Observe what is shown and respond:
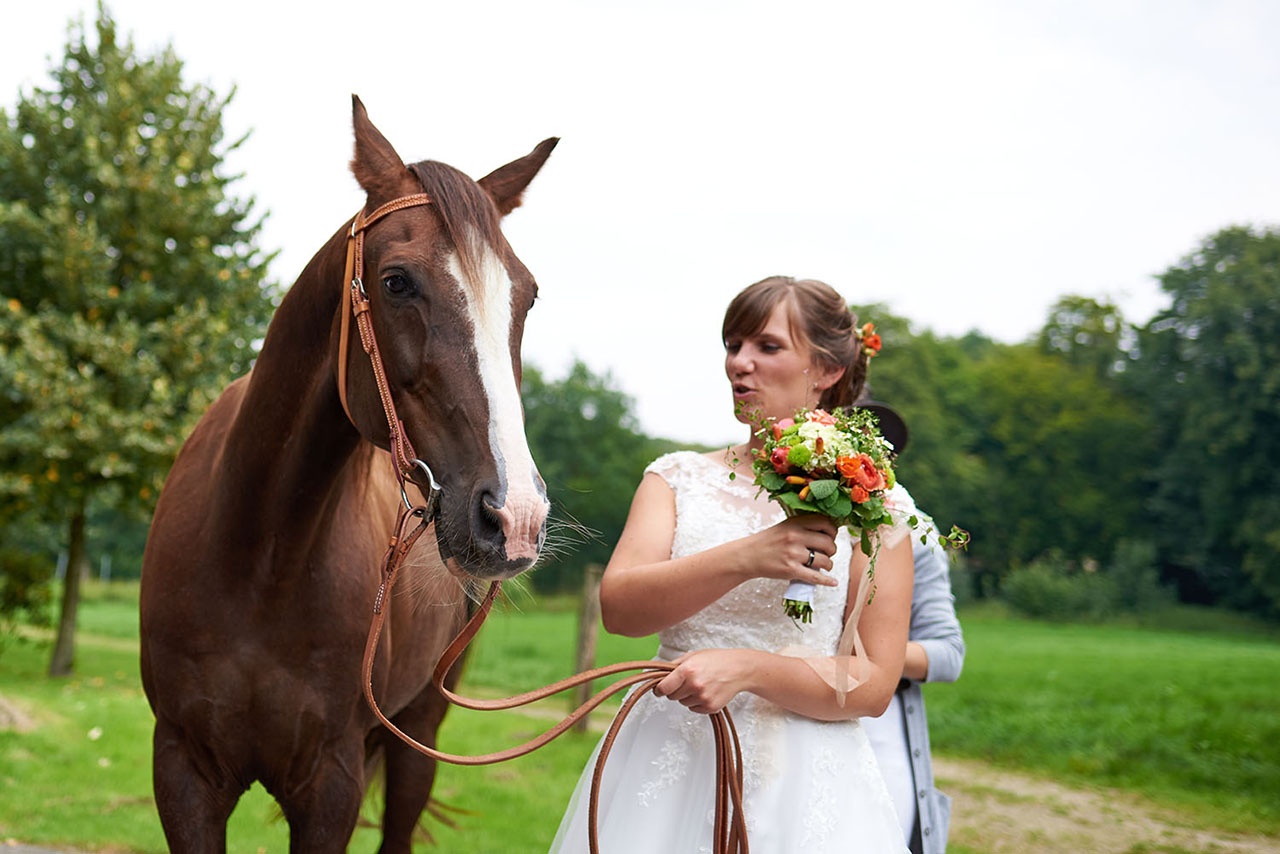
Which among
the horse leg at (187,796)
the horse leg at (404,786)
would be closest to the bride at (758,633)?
the horse leg at (187,796)

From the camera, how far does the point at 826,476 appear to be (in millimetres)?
2244

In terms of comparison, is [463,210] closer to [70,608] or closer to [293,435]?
[293,435]

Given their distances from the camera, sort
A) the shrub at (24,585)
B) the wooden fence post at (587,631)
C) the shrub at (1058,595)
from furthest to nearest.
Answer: the shrub at (1058,595) < the shrub at (24,585) < the wooden fence post at (587,631)

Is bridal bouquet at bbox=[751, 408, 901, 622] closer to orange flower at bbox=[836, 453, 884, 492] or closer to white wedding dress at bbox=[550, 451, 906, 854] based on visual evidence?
orange flower at bbox=[836, 453, 884, 492]

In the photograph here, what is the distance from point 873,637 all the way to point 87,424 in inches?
425

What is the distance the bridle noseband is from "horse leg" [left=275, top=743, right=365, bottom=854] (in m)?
0.93

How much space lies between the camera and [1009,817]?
815 cm

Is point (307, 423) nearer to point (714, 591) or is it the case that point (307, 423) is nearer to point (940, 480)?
point (714, 591)

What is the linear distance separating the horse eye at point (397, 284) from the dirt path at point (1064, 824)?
6409 mm

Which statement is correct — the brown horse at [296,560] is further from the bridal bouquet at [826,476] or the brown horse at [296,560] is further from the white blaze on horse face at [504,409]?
the bridal bouquet at [826,476]

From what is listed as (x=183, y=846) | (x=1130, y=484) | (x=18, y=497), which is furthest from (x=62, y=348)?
(x=1130, y=484)

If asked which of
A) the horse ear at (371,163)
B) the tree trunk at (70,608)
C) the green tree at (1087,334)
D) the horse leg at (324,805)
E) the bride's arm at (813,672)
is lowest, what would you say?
the tree trunk at (70,608)

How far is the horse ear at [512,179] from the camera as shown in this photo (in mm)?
2719

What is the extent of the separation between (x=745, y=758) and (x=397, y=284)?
1.43m
